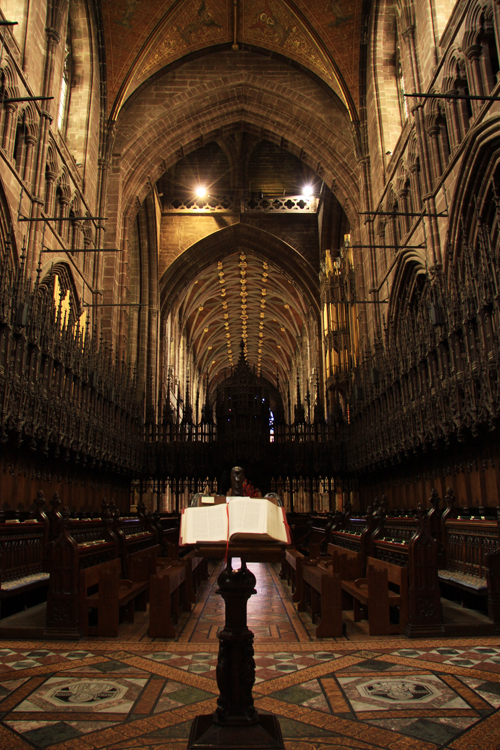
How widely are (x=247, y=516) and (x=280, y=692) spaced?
4.80 ft

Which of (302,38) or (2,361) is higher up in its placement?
(302,38)

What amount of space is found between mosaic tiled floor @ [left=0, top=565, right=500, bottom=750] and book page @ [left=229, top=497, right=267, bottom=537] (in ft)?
3.31

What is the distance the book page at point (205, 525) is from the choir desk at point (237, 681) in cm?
7

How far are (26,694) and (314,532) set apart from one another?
9.09 m

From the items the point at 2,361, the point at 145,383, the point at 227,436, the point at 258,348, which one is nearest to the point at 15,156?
the point at 2,361

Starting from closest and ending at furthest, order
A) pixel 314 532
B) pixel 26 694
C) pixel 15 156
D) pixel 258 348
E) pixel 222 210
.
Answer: pixel 26 694, pixel 15 156, pixel 314 532, pixel 222 210, pixel 258 348

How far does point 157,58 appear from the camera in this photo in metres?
17.3

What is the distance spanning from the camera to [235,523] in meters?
2.59

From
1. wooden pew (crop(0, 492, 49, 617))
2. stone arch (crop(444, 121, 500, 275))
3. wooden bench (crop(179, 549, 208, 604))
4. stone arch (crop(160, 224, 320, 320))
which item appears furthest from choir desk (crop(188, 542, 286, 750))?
stone arch (crop(160, 224, 320, 320))

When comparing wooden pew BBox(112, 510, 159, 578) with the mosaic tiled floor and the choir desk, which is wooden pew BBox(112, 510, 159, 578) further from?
the choir desk

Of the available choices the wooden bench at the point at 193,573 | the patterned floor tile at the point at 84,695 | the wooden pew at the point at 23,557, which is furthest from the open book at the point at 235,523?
the wooden pew at the point at 23,557

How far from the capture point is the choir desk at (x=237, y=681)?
237cm

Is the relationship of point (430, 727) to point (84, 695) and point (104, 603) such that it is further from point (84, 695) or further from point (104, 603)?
point (104, 603)

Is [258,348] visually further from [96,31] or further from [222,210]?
[96,31]
